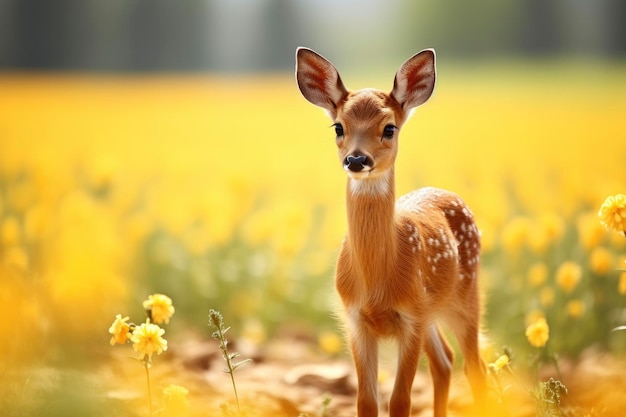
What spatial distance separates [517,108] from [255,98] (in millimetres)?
4196

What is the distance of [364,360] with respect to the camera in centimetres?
430

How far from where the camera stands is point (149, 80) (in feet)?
48.7

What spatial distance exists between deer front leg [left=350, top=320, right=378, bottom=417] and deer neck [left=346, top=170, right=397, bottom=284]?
0.87ft

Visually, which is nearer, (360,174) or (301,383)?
(360,174)

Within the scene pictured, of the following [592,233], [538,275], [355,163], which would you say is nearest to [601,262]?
[592,233]

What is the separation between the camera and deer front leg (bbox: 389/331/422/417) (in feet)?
13.7

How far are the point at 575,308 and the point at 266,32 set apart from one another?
789cm

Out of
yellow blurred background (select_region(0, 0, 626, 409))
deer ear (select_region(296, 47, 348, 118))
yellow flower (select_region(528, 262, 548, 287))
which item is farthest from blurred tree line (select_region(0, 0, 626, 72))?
deer ear (select_region(296, 47, 348, 118))

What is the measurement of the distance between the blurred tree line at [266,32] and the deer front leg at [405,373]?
27.6 ft

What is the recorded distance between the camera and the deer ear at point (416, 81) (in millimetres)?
4258

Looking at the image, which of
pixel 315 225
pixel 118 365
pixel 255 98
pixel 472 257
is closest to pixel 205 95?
pixel 255 98

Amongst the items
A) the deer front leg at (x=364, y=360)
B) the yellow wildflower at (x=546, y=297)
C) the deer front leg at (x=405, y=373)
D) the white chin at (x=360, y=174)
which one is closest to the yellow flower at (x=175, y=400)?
the deer front leg at (x=364, y=360)

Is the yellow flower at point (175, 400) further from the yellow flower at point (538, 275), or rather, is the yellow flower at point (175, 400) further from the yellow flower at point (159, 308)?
A: the yellow flower at point (538, 275)

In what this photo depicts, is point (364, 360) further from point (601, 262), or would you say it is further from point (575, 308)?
point (601, 262)
